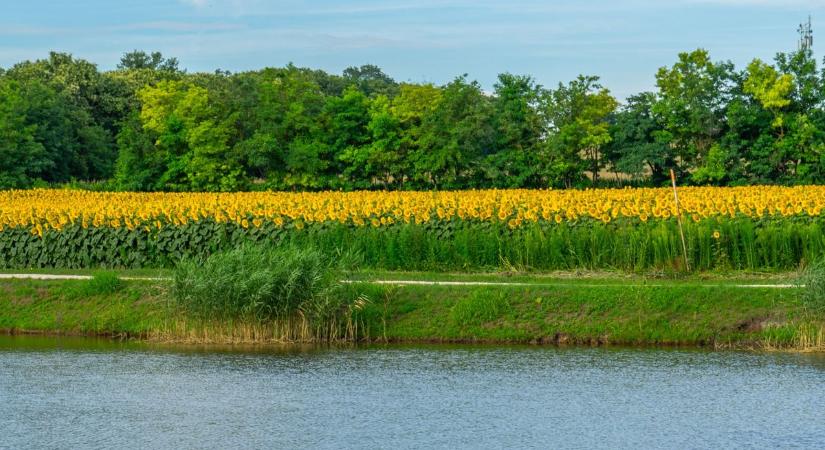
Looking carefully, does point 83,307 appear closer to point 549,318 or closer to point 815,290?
point 549,318

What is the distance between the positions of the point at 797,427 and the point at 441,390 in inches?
182

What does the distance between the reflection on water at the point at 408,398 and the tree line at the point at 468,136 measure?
3418 cm

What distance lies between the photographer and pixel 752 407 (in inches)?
635

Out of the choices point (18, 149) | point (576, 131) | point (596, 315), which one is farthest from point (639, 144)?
point (596, 315)

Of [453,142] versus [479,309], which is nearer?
[479,309]

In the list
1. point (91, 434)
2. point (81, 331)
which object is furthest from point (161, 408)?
point (81, 331)

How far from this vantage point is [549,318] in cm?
2261

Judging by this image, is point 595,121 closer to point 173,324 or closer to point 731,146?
point 731,146

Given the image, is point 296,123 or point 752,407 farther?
point 296,123

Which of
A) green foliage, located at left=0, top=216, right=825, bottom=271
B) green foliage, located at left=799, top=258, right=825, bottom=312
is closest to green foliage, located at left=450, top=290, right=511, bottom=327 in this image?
green foliage, located at left=0, top=216, right=825, bottom=271

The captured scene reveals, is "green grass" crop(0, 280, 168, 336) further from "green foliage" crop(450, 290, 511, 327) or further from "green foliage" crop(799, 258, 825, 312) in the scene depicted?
"green foliage" crop(799, 258, 825, 312)

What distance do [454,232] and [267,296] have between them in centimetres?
784

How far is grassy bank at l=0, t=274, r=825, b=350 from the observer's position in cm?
2169

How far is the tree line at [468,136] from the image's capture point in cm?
5400
